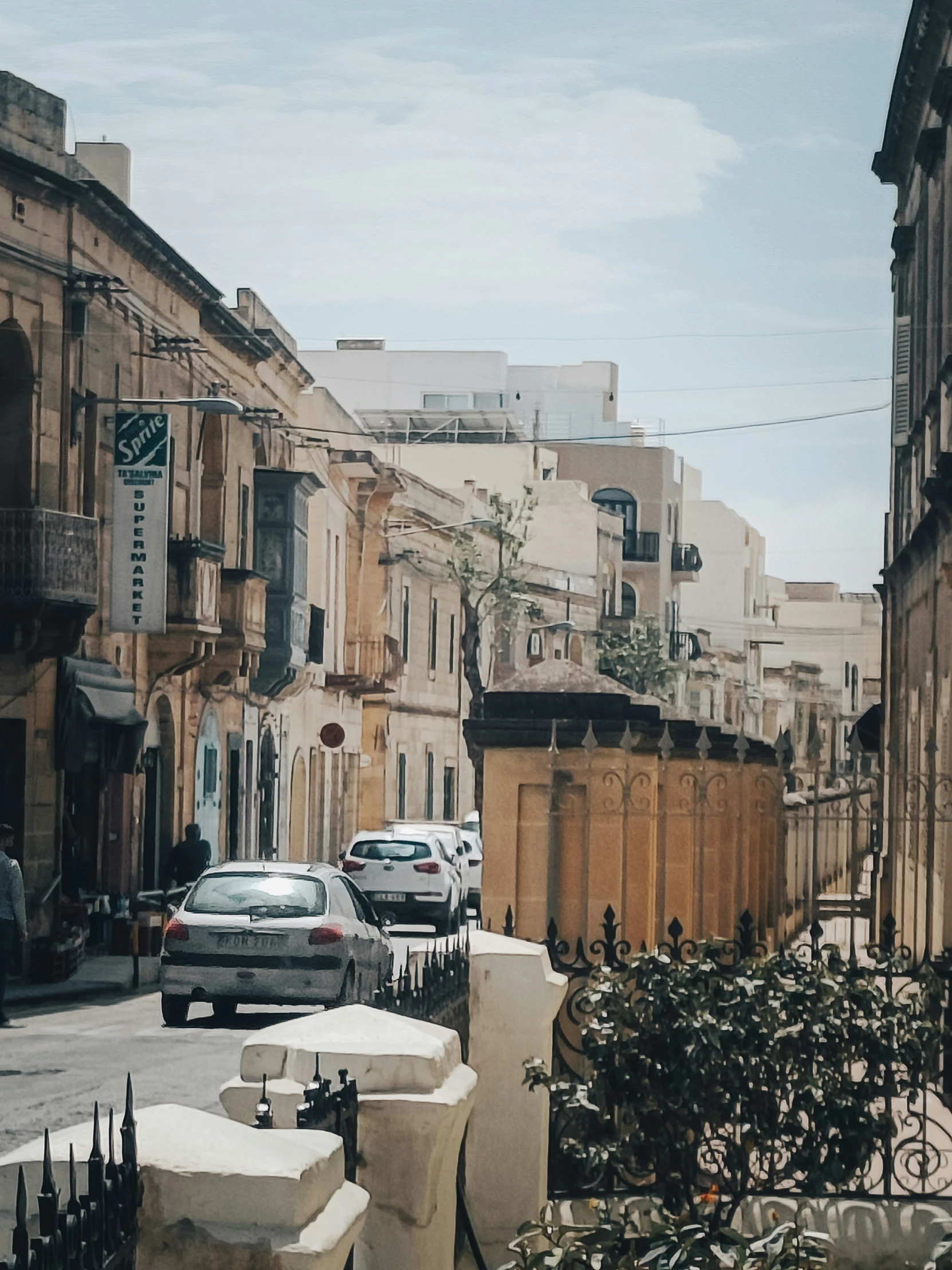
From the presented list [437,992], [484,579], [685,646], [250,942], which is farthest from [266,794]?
[685,646]

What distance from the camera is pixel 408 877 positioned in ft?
108

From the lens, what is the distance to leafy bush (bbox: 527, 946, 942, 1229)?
25.2 ft

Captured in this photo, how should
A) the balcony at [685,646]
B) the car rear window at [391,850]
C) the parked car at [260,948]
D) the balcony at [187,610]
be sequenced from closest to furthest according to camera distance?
the parked car at [260,948] < the balcony at [187,610] < the car rear window at [391,850] < the balcony at [685,646]

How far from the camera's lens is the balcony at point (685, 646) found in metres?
92.4

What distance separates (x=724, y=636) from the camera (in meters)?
106

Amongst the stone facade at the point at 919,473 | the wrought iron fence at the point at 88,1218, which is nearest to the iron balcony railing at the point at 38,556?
the stone facade at the point at 919,473

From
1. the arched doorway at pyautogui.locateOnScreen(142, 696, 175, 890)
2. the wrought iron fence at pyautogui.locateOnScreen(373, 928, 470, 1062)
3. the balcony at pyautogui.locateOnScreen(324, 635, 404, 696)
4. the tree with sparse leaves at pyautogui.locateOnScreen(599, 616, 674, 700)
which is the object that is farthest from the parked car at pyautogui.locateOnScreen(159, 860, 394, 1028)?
the tree with sparse leaves at pyautogui.locateOnScreen(599, 616, 674, 700)

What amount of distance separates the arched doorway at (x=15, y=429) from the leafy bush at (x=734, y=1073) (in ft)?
60.9

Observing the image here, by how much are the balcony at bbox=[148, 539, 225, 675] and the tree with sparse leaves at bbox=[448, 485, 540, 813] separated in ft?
74.5

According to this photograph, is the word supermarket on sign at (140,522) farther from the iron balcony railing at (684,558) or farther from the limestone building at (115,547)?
the iron balcony railing at (684,558)

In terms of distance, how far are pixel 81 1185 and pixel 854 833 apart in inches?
283

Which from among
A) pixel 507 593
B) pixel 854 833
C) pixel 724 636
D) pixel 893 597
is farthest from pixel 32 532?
Answer: pixel 724 636

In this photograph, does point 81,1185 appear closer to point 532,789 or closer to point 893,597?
point 532,789

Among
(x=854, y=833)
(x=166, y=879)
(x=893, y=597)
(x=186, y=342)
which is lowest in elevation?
(x=166, y=879)
